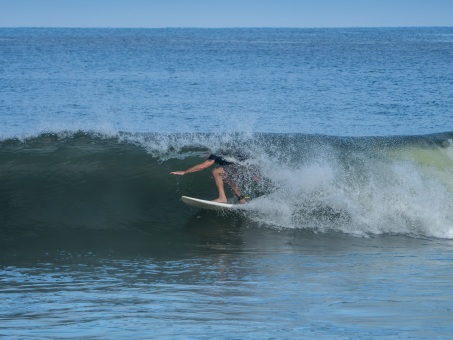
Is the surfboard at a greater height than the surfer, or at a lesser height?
lesser

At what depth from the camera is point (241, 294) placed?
812cm

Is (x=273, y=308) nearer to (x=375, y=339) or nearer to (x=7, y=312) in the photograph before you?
(x=375, y=339)

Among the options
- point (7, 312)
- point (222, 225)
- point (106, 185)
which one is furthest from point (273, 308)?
point (106, 185)

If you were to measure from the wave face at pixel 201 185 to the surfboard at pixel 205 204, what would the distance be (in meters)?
0.30

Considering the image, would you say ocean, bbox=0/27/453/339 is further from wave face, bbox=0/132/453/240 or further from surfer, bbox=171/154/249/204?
surfer, bbox=171/154/249/204

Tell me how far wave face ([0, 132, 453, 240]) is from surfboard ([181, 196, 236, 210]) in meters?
0.30

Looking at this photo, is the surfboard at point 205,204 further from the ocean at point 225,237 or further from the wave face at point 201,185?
the wave face at point 201,185

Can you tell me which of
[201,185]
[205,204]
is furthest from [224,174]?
[201,185]

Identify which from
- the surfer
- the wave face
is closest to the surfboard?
the surfer

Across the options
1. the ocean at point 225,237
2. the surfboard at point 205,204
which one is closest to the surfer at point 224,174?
the surfboard at point 205,204

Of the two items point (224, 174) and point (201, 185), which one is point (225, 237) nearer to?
point (224, 174)

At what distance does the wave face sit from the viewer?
1258 cm

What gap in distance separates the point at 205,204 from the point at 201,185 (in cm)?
164

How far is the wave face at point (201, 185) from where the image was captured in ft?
41.3
